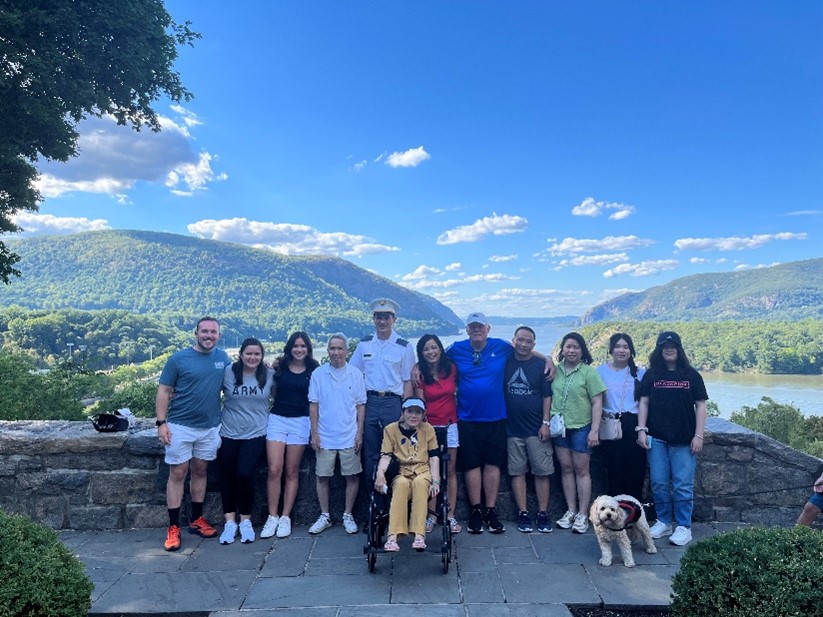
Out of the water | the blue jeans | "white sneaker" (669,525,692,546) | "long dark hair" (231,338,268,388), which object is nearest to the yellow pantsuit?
"long dark hair" (231,338,268,388)

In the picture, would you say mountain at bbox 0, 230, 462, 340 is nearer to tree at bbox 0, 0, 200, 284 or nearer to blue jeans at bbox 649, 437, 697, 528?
tree at bbox 0, 0, 200, 284

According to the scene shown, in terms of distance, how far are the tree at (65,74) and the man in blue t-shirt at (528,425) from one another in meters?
11.3

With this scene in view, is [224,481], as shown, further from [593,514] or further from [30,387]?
[30,387]

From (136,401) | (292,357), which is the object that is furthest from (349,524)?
(136,401)

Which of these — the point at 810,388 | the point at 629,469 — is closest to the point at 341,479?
the point at 629,469

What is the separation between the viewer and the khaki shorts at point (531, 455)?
397 cm

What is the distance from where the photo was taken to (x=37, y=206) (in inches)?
500

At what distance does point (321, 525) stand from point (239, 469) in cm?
75

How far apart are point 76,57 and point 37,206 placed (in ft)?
13.2

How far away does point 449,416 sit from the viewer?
152 inches

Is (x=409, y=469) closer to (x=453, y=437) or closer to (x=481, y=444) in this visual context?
(x=453, y=437)

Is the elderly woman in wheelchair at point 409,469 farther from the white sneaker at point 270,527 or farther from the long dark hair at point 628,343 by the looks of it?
the long dark hair at point 628,343

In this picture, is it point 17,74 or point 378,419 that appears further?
point 17,74

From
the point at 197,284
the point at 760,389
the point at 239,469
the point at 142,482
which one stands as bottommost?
the point at 760,389
